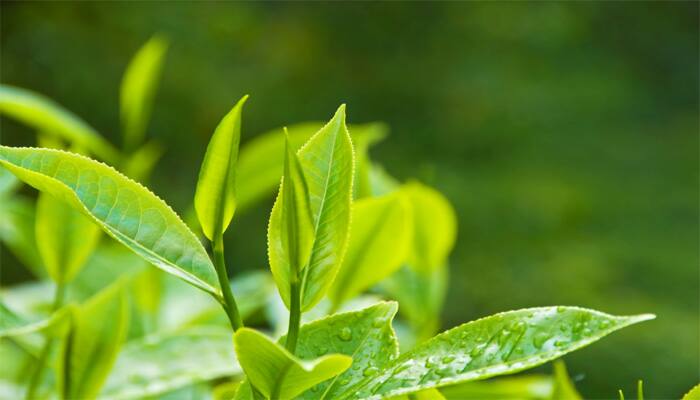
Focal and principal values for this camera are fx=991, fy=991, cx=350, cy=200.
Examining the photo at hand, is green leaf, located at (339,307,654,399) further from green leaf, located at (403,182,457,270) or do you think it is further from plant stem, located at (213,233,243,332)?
green leaf, located at (403,182,457,270)

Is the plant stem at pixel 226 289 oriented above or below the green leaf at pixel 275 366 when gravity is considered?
above

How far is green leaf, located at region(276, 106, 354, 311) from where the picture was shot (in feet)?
1.38

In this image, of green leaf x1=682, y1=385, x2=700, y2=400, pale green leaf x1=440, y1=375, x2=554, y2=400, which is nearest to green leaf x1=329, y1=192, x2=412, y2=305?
pale green leaf x1=440, y1=375, x2=554, y2=400

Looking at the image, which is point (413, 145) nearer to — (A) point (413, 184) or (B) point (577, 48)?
(B) point (577, 48)

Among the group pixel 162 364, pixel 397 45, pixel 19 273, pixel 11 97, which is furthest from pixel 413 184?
pixel 397 45

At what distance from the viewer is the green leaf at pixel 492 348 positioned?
1.28 feet

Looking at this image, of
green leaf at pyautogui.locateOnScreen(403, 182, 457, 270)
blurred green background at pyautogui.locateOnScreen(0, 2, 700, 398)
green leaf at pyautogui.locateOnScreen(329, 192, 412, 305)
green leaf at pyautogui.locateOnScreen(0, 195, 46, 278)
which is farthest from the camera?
blurred green background at pyautogui.locateOnScreen(0, 2, 700, 398)

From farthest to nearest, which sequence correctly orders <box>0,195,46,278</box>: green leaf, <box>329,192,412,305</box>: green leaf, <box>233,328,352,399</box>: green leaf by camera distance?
1. <box>0,195,46,278</box>: green leaf
2. <box>329,192,412,305</box>: green leaf
3. <box>233,328,352,399</box>: green leaf

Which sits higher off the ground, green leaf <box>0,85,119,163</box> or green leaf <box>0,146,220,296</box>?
green leaf <box>0,85,119,163</box>

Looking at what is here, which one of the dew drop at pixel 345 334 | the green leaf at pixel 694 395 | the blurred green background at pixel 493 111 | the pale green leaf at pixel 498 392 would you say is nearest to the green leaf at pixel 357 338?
the dew drop at pixel 345 334

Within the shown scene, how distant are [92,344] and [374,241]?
0.18 meters

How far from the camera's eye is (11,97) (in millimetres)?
809

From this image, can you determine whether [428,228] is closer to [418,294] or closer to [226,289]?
[418,294]

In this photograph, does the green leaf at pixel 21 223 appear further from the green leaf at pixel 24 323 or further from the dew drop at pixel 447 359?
the dew drop at pixel 447 359
